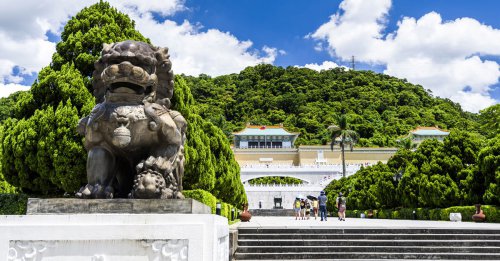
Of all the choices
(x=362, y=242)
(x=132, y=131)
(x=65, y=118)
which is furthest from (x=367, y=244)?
(x=65, y=118)

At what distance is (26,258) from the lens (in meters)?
3.23

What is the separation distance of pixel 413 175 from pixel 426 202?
1.55m

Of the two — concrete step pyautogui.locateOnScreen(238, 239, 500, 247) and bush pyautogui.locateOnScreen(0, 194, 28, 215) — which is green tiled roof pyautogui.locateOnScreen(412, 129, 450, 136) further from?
bush pyautogui.locateOnScreen(0, 194, 28, 215)

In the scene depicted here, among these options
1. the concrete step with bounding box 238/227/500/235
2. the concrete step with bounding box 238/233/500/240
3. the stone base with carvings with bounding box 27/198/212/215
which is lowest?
the concrete step with bounding box 238/233/500/240

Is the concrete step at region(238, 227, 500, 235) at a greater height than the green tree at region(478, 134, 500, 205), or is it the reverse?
the green tree at region(478, 134, 500, 205)

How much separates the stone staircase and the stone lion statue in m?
5.58

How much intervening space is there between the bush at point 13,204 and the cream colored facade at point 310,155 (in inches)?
1819

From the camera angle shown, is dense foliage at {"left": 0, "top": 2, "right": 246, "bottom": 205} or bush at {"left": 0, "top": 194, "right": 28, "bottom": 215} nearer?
dense foliage at {"left": 0, "top": 2, "right": 246, "bottom": 205}

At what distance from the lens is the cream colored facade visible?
56.7 m

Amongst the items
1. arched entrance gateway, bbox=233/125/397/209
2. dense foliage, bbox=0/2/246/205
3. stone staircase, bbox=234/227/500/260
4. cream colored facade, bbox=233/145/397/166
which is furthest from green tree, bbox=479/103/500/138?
dense foliage, bbox=0/2/246/205

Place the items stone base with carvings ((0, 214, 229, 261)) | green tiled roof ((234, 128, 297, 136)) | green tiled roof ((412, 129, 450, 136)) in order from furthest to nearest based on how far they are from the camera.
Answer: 1. green tiled roof ((412, 129, 450, 136))
2. green tiled roof ((234, 128, 297, 136))
3. stone base with carvings ((0, 214, 229, 261))

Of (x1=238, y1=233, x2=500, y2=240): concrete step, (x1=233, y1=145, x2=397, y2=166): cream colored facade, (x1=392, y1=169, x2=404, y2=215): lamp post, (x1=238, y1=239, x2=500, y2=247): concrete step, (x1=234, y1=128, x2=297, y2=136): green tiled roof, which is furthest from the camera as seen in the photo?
(x1=234, y1=128, x2=297, y2=136): green tiled roof

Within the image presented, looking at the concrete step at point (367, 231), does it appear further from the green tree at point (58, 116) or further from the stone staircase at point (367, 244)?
the green tree at point (58, 116)

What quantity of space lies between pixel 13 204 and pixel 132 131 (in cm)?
899
